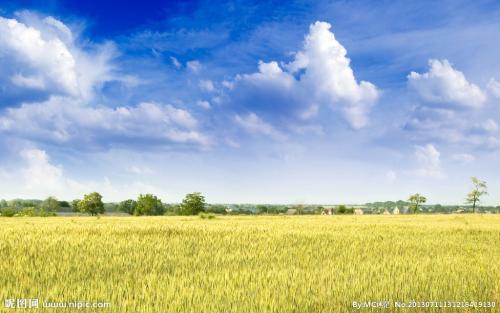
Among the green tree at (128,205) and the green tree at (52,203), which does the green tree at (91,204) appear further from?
the green tree at (52,203)

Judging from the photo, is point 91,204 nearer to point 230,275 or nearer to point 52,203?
point 52,203

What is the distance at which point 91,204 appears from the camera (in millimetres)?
141375

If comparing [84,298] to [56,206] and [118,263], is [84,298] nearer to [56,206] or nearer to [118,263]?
[118,263]

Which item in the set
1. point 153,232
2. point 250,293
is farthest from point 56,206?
point 250,293

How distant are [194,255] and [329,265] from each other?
3.51 metres

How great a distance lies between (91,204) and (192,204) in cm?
3503

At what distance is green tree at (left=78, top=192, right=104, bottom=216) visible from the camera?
463 ft

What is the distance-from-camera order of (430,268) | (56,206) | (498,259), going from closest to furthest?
(430,268) < (498,259) < (56,206)

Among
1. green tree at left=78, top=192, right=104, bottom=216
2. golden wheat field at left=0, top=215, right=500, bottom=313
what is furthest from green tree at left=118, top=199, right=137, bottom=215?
golden wheat field at left=0, top=215, right=500, bottom=313

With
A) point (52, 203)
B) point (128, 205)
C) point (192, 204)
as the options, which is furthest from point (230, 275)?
point (52, 203)

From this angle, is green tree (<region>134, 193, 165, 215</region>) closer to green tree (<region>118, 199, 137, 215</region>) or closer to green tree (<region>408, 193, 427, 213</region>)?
green tree (<region>118, 199, 137, 215</region>)

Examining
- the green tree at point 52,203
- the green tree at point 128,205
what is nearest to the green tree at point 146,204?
the green tree at point 128,205

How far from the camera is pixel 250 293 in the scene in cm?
710

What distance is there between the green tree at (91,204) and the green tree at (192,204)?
1169 inches
